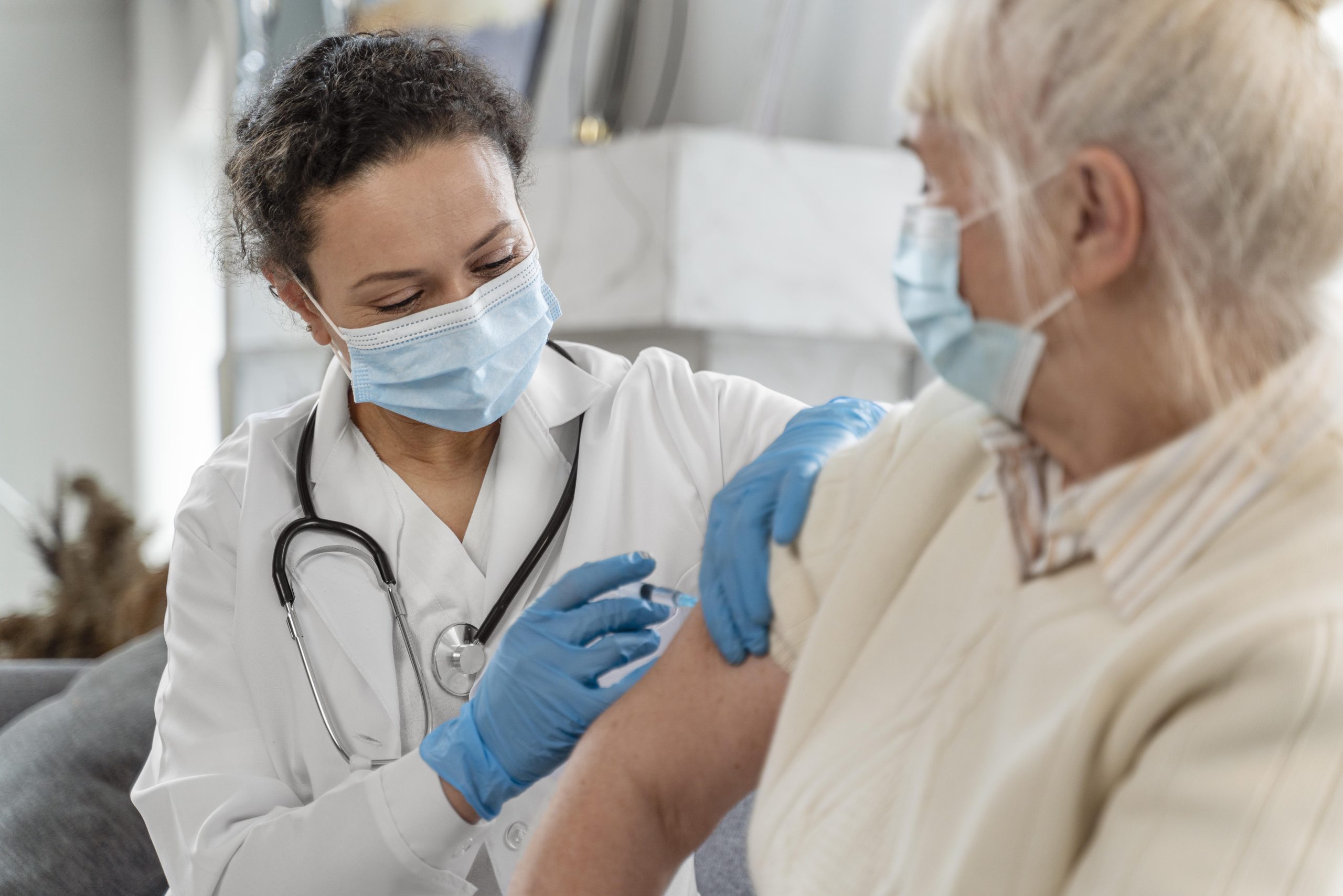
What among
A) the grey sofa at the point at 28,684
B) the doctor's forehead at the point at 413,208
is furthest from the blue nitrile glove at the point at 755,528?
the grey sofa at the point at 28,684

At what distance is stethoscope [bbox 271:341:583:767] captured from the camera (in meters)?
1.40

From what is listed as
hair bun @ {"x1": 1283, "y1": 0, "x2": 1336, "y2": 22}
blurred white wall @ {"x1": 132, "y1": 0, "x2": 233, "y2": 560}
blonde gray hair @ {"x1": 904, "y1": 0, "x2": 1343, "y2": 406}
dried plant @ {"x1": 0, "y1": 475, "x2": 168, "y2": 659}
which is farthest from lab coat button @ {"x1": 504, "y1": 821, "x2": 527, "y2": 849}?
blurred white wall @ {"x1": 132, "y1": 0, "x2": 233, "y2": 560}

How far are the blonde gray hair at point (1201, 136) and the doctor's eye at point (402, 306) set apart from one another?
828 mm

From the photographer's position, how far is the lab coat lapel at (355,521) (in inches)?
55.5

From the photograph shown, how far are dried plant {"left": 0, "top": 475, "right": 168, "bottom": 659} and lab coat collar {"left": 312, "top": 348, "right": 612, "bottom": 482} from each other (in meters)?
1.58

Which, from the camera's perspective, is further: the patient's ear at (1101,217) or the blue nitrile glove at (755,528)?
the blue nitrile glove at (755,528)

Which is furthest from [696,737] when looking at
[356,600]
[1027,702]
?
[356,600]

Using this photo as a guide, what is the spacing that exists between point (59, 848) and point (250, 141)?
1188 mm

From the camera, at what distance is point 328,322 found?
1.50 metres

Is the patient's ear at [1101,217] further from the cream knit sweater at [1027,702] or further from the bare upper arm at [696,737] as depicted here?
the bare upper arm at [696,737]

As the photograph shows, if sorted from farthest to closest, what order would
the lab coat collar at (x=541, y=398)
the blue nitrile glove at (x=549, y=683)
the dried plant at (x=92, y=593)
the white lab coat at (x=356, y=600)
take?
the dried plant at (x=92, y=593), the lab coat collar at (x=541, y=398), the white lab coat at (x=356, y=600), the blue nitrile glove at (x=549, y=683)

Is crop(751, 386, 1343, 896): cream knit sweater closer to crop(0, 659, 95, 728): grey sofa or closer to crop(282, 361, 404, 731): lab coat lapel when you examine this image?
crop(282, 361, 404, 731): lab coat lapel

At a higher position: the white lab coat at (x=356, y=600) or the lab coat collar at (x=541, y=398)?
the lab coat collar at (x=541, y=398)

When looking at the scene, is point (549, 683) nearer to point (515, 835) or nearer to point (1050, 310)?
point (515, 835)
